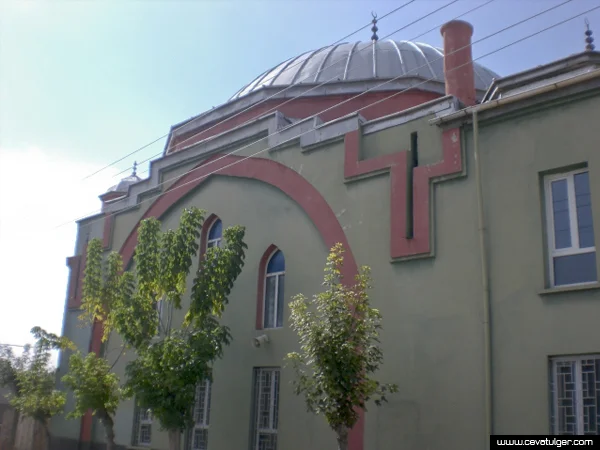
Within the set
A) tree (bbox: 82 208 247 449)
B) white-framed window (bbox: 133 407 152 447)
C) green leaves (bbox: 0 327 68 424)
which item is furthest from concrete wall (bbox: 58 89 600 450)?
green leaves (bbox: 0 327 68 424)

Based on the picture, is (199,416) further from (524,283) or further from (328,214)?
(524,283)

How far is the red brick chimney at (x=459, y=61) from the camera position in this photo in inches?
513

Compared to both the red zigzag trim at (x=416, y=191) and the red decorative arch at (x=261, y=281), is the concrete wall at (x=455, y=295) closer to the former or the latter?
the red zigzag trim at (x=416, y=191)

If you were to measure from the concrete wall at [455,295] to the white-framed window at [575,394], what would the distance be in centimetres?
17

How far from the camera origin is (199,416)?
14305mm

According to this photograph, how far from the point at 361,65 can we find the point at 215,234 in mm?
7184

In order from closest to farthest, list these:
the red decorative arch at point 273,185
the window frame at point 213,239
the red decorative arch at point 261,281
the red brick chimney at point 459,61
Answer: the red decorative arch at point 273,185 → the red brick chimney at point 459,61 → the red decorative arch at point 261,281 → the window frame at point 213,239

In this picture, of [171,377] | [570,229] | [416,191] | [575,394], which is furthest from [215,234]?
[575,394]

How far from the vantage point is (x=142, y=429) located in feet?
50.8

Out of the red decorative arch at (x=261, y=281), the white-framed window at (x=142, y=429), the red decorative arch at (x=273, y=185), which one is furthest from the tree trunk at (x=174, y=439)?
the red decorative arch at (x=273, y=185)

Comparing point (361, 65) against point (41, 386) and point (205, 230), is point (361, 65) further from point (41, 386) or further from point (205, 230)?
point (41, 386)

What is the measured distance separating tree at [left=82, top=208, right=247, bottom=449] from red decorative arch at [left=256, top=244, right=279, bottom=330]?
501 millimetres

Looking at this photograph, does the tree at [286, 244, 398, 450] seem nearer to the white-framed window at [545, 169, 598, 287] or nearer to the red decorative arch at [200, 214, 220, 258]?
the white-framed window at [545, 169, 598, 287]

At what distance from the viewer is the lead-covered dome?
19234 mm
